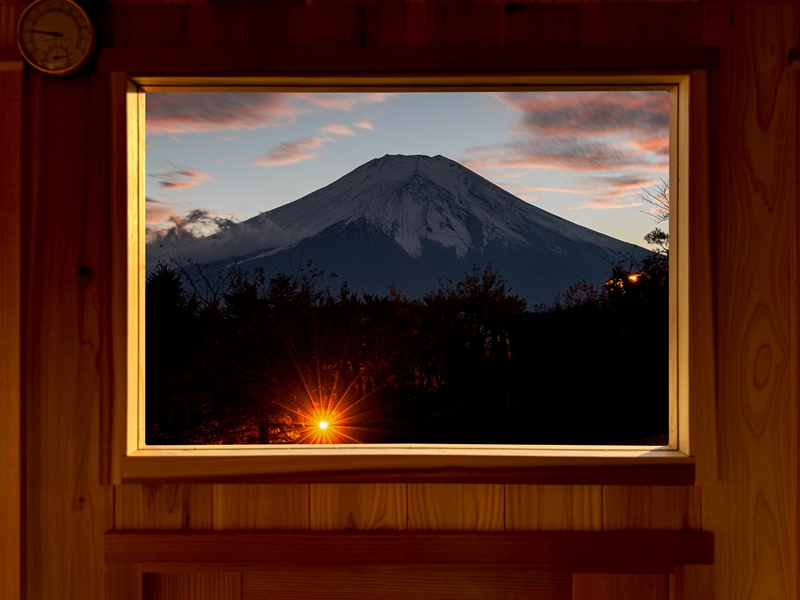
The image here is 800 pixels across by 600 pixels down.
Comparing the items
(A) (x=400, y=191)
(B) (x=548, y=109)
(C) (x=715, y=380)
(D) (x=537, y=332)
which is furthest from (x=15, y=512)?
(B) (x=548, y=109)

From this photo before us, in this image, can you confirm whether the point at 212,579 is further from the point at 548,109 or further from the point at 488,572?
the point at 548,109

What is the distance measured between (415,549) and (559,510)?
0.37 metres

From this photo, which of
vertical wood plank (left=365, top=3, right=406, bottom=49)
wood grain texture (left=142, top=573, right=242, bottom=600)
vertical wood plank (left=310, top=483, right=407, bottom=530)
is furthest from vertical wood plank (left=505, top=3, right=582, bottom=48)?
wood grain texture (left=142, top=573, right=242, bottom=600)

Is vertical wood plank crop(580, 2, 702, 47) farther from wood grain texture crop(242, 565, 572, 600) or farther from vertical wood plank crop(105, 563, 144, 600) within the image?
vertical wood plank crop(105, 563, 144, 600)

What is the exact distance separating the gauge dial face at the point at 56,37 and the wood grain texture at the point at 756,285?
Answer: 1.52 meters

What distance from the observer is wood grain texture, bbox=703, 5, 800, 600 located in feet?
3.64

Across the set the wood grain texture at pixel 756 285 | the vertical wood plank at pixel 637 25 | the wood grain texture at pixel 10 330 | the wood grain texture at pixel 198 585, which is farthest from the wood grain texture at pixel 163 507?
the vertical wood plank at pixel 637 25

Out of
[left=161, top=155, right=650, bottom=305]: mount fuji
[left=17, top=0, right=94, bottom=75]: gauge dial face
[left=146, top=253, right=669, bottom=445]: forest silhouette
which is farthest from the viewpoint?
[left=146, top=253, right=669, bottom=445]: forest silhouette

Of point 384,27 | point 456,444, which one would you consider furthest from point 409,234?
point 456,444

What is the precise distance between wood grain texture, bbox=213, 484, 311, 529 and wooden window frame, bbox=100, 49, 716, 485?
0.04 metres

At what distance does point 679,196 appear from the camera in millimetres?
1158

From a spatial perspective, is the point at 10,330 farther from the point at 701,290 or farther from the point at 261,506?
the point at 701,290

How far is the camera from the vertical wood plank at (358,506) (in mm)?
1146

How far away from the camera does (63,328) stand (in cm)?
114
